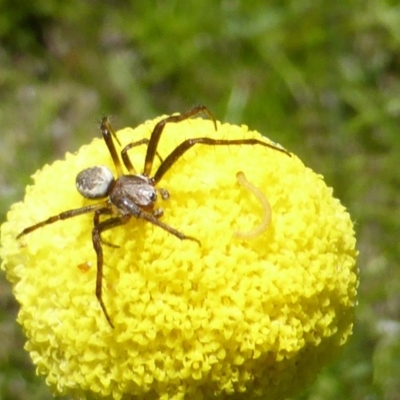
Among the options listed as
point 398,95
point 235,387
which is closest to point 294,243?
point 235,387

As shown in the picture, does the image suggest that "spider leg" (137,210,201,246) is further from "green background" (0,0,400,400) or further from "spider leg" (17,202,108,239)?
"green background" (0,0,400,400)

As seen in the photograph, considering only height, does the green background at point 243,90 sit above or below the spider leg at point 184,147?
above

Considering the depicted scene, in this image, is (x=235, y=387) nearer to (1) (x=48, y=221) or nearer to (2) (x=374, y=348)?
(1) (x=48, y=221)

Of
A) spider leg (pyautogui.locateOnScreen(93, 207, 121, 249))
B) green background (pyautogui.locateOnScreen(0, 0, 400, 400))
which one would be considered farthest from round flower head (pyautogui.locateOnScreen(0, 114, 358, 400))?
green background (pyautogui.locateOnScreen(0, 0, 400, 400))

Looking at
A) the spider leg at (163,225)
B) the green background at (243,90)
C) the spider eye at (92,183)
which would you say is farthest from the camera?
the green background at (243,90)

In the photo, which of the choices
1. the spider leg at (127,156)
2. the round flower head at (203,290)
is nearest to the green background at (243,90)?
the round flower head at (203,290)

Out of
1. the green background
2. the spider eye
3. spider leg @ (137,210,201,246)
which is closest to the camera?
spider leg @ (137,210,201,246)

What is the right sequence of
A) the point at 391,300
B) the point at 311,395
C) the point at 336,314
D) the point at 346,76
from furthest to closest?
the point at 346,76 → the point at 391,300 → the point at 311,395 → the point at 336,314

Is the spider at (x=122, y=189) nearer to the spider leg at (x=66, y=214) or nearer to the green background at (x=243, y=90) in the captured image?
the spider leg at (x=66, y=214)
